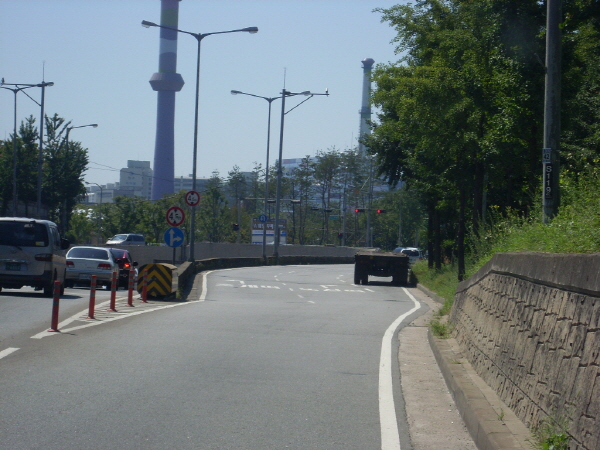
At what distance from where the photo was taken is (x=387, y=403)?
317 inches

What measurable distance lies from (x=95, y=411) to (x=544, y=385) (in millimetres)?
3867

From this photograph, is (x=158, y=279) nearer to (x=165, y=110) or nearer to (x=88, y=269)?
(x=88, y=269)

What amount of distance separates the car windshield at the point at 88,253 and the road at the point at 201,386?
11184 mm

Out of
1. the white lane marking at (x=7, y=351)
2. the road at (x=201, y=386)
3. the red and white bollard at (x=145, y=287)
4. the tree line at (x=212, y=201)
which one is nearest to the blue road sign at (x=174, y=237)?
the red and white bollard at (x=145, y=287)

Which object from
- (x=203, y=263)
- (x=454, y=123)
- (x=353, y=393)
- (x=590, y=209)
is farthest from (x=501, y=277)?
(x=203, y=263)

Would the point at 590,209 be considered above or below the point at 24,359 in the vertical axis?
above

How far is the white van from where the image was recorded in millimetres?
19391

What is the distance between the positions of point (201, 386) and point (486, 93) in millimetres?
15679

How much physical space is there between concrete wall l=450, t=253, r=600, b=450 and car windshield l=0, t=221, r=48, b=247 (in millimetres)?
13745

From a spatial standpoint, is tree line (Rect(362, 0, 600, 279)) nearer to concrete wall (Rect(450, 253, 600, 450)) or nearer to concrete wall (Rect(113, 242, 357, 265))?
concrete wall (Rect(450, 253, 600, 450))

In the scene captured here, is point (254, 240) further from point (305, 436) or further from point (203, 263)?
point (305, 436)

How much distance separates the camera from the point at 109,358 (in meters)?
9.94

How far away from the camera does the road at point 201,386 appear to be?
6367mm

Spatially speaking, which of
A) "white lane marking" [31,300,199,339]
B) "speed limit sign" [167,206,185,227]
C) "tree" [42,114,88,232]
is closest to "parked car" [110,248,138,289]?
"speed limit sign" [167,206,185,227]
